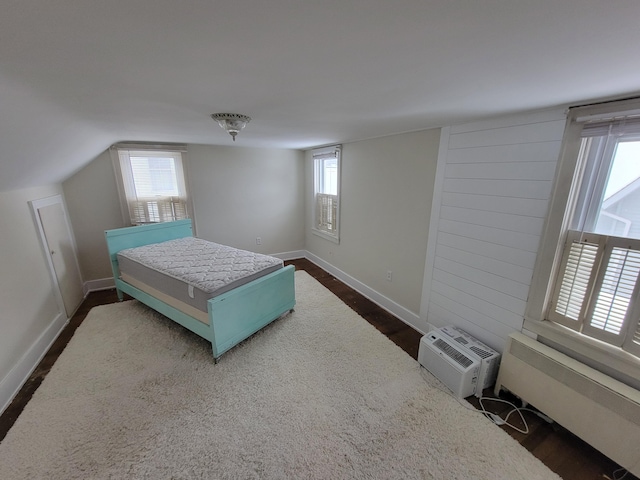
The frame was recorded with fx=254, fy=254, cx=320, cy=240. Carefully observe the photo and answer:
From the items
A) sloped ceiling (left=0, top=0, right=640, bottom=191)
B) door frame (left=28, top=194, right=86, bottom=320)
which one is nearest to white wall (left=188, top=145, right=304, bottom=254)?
door frame (left=28, top=194, right=86, bottom=320)

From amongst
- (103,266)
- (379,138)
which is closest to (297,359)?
(379,138)

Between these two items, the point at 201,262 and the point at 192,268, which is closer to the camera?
the point at 192,268

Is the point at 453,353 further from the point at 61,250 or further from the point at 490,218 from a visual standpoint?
the point at 61,250

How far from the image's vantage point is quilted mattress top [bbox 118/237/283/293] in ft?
7.39

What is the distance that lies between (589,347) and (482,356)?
0.58 metres

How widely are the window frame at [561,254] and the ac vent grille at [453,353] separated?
46cm

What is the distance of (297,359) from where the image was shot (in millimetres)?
2199

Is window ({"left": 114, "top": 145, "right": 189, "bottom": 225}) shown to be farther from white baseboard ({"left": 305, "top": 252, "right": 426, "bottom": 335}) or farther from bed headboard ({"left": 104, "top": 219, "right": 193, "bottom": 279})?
white baseboard ({"left": 305, "top": 252, "right": 426, "bottom": 335})

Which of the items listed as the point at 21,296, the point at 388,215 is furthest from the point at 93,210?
the point at 388,215

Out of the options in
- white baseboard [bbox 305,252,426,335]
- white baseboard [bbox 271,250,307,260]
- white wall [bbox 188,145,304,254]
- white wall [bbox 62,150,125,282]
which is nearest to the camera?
white baseboard [bbox 305,252,426,335]

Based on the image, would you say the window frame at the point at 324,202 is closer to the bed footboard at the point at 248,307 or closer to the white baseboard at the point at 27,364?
the bed footboard at the point at 248,307

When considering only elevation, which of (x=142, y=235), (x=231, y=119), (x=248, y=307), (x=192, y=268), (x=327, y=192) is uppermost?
(x=231, y=119)

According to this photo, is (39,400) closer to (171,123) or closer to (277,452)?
(277,452)

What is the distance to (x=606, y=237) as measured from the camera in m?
1.43
